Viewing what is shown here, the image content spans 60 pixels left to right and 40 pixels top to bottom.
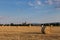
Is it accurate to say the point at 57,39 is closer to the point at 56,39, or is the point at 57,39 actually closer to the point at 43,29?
the point at 56,39

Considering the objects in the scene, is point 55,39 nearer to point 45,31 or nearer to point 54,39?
point 54,39

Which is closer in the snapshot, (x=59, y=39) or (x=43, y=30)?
(x=59, y=39)

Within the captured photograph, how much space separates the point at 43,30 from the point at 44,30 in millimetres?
197

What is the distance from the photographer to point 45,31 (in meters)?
31.9

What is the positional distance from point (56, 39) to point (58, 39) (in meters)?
0.20

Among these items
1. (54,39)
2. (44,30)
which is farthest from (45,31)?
(54,39)

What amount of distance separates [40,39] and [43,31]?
1031 centimetres

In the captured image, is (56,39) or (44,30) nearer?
(56,39)

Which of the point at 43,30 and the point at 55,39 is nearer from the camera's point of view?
the point at 55,39

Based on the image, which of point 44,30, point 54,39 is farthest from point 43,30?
point 54,39

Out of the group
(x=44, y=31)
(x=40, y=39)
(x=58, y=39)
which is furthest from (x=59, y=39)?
(x=44, y=31)

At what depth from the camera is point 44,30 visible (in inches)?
1256

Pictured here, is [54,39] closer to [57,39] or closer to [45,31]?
[57,39]

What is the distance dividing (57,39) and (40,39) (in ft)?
6.07
